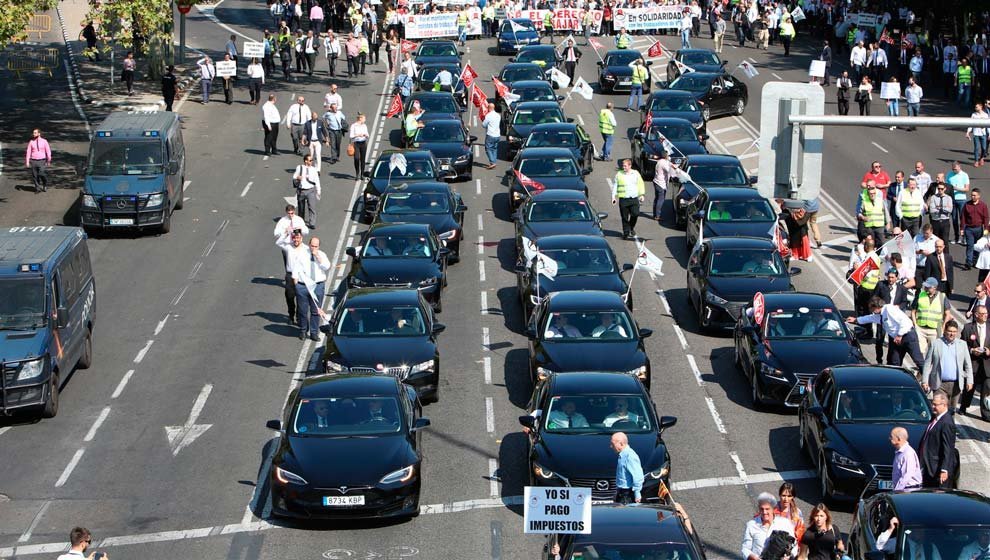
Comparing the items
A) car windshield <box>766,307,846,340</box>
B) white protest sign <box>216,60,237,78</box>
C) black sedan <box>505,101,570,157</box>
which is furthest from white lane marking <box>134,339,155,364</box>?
white protest sign <box>216,60,237,78</box>

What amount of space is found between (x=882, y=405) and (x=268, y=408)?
8663 millimetres

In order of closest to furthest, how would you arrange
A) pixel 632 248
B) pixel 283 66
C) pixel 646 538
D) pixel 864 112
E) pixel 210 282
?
pixel 646 538
pixel 210 282
pixel 632 248
pixel 864 112
pixel 283 66

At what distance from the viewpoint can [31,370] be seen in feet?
68.5

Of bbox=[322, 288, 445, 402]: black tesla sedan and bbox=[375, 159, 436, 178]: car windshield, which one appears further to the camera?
bbox=[375, 159, 436, 178]: car windshield

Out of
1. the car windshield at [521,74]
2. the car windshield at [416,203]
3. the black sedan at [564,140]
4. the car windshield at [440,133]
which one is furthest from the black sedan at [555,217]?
the car windshield at [521,74]

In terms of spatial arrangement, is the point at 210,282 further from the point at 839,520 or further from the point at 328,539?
the point at 839,520

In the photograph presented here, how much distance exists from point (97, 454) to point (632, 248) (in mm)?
14433

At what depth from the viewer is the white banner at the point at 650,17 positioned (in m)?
62.4

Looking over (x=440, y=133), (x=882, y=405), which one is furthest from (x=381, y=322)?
(x=440, y=133)

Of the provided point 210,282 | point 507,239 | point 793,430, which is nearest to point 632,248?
point 507,239

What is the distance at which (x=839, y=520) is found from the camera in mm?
17375

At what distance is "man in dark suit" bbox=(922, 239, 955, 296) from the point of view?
26.0 metres

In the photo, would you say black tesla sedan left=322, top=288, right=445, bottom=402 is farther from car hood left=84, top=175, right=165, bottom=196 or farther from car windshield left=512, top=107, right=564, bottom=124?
car windshield left=512, top=107, right=564, bottom=124

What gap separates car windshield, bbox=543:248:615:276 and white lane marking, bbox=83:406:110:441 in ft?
26.5
